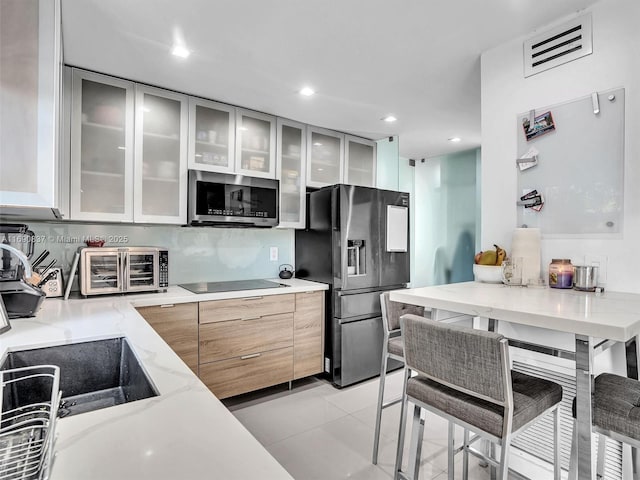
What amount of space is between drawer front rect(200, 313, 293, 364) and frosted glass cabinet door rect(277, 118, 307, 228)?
2.87 ft

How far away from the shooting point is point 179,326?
7.84 feet

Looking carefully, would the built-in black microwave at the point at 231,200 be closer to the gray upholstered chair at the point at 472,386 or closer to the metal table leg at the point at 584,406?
the gray upholstered chair at the point at 472,386

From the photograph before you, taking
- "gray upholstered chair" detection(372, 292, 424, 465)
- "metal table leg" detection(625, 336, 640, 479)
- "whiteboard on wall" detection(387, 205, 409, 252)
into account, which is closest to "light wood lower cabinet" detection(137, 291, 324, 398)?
"whiteboard on wall" detection(387, 205, 409, 252)

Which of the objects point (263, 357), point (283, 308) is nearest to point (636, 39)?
point (283, 308)

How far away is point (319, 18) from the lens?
181 centimetres

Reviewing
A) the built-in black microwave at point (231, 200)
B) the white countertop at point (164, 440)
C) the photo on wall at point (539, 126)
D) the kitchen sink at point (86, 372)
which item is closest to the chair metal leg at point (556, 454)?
the white countertop at point (164, 440)

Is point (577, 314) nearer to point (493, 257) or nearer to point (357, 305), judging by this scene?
point (493, 257)

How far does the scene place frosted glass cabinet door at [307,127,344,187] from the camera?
338cm

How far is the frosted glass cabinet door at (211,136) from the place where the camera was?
2730 mm

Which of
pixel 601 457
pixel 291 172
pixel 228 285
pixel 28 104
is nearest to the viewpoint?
pixel 28 104

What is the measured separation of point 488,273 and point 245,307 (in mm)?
1678

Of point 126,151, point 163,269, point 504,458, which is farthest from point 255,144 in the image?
point 504,458

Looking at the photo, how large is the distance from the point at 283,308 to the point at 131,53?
2.01m

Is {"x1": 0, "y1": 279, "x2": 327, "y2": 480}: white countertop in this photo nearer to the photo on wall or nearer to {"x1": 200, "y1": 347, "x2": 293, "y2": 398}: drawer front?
{"x1": 200, "y1": 347, "x2": 293, "y2": 398}: drawer front
